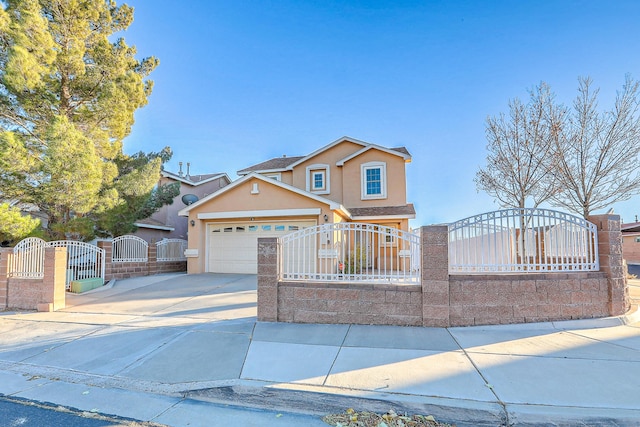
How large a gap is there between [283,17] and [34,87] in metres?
9.01

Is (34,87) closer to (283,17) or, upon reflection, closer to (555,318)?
(283,17)

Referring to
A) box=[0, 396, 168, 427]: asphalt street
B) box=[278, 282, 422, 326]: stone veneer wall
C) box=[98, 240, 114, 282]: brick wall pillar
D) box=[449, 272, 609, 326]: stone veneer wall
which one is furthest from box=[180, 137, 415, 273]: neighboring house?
box=[0, 396, 168, 427]: asphalt street

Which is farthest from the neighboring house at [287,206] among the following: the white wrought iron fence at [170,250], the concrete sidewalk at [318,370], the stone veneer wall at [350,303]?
the concrete sidewalk at [318,370]

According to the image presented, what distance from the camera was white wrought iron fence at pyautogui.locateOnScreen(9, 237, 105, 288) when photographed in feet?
27.9

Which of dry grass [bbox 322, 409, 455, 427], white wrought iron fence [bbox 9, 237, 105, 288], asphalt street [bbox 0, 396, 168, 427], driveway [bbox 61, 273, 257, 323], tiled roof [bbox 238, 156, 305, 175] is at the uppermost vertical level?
tiled roof [bbox 238, 156, 305, 175]

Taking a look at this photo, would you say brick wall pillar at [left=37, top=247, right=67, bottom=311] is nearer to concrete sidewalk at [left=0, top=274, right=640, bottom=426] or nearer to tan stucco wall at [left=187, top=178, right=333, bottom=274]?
concrete sidewalk at [left=0, top=274, right=640, bottom=426]

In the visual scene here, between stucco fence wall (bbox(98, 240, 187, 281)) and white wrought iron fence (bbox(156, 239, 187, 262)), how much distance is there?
0.74 feet

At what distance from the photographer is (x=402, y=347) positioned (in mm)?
4953

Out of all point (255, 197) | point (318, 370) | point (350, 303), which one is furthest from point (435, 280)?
point (255, 197)

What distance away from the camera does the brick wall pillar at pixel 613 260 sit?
6113 millimetres

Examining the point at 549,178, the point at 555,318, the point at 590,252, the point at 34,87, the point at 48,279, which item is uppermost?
the point at 34,87

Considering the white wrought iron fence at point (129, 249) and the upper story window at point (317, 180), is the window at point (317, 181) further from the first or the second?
the white wrought iron fence at point (129, 249)

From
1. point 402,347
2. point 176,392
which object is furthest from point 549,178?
point 176,392

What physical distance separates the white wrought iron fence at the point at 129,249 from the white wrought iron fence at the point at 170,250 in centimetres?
85
